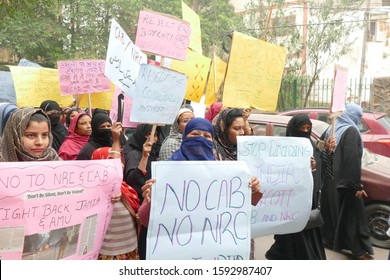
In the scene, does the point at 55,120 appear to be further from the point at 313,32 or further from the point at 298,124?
the point at 313,32

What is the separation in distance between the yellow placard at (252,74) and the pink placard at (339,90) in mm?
667

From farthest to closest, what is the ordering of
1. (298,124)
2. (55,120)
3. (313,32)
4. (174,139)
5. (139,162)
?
(313,32), (55,120), (298,124), (174,139), (139,162)

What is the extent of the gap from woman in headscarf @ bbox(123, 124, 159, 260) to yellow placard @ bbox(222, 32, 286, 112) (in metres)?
1.15

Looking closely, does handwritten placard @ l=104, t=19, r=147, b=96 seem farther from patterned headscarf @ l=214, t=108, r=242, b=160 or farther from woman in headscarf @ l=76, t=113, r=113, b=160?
patterned headscarf @ l=214, t=108, r=242, b=160

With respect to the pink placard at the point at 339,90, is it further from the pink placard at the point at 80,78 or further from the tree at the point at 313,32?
the tree at the point at 313,32

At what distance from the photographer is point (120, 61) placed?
3.98m

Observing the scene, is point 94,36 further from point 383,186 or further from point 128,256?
point 128,256

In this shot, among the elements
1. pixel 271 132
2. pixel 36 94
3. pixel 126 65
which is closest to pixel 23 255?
pixel 126 65

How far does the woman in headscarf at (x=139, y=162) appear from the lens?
3300mm

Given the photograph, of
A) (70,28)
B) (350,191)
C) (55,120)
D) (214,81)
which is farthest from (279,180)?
(70,28)

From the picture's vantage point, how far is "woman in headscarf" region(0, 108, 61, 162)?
2.69 metres

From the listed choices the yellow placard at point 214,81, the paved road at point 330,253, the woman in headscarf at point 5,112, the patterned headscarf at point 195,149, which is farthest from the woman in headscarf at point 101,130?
the yellow placard at point 214,81

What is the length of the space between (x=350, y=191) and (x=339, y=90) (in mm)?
1098
